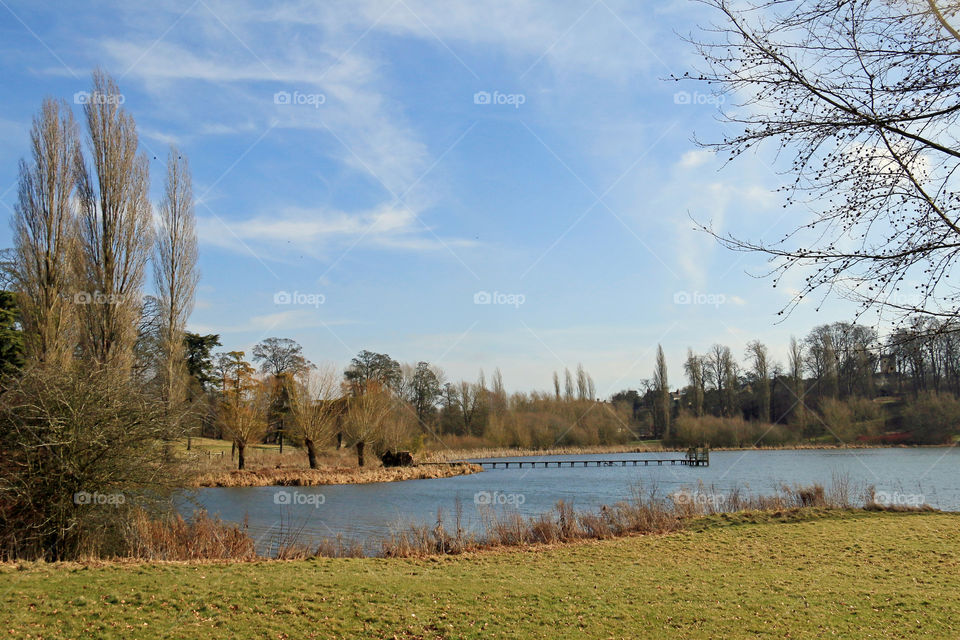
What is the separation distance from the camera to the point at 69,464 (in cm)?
1054

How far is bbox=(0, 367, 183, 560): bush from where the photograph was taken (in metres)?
10.4

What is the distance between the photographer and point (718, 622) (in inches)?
272

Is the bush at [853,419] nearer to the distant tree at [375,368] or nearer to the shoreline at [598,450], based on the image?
the shoreline at [598,450]

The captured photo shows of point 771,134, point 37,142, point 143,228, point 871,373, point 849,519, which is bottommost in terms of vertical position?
point 849,519

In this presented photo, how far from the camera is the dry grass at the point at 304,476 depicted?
31.0 m

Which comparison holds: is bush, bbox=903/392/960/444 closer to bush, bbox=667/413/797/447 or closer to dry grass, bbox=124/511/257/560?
bush, bbox=667/413/797/447

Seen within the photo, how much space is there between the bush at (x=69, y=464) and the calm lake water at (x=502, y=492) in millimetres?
2712

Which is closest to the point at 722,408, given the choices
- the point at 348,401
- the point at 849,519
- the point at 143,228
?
the point at 348,401

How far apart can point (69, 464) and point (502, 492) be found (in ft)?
65.7

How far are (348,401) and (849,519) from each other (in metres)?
29.5

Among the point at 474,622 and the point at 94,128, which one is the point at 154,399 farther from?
the point at 94,128

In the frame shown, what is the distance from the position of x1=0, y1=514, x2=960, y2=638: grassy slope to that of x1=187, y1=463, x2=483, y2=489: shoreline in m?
22.2

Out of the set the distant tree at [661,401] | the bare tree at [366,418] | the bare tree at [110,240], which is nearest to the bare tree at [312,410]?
the bare tree at [366,418]


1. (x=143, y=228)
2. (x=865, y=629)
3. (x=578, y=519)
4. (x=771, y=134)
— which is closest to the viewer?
(x=771, y=134)
